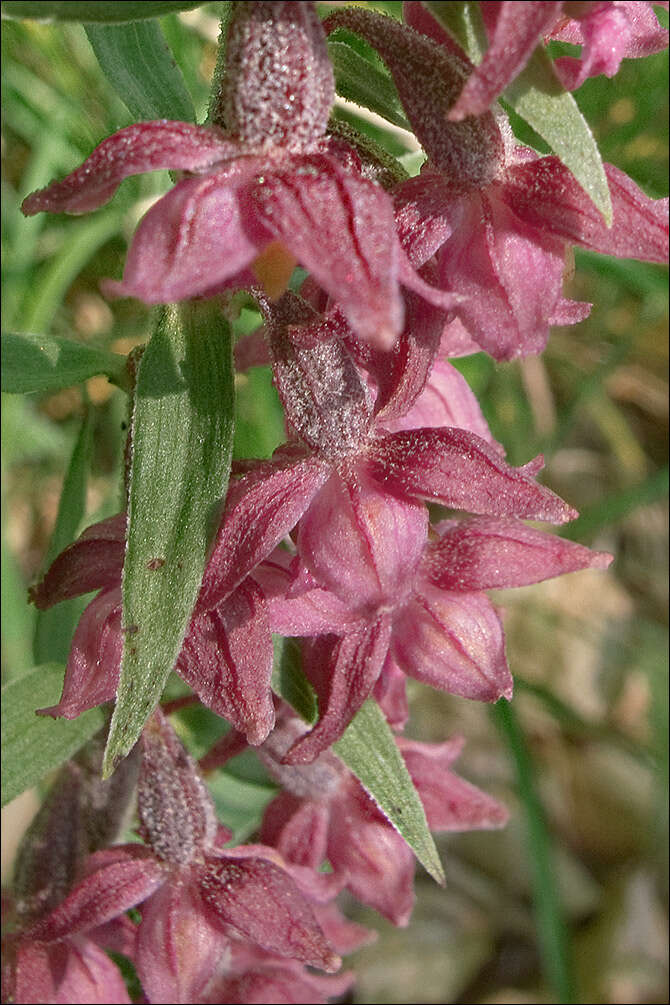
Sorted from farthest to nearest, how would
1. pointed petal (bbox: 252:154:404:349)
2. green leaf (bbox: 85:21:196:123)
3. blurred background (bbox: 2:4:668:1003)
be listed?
blurred background (bbox: 2:4:668:1003) → green leaf (bbox: 85:21:196:123) → pointed petal (bbox: 252:154:404:349)

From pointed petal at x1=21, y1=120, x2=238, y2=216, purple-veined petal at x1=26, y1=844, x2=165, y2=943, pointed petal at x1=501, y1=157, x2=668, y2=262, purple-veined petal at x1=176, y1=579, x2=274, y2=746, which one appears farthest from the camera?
purple-veined petal at x1=26, y1=844, x2=165, y2=943

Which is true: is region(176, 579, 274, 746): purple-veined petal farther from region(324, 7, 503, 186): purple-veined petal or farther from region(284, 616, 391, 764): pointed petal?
region(324, 7, 503, 186): purple-veined petal

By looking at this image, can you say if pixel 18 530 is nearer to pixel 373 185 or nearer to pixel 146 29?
pixel 146 29

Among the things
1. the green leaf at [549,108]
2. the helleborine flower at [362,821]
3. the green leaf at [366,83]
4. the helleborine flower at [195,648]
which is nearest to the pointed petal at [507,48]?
the green leaf at [549,108]

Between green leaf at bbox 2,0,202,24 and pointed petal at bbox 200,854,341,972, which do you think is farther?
pointed petal at bbox 200,854,341,972

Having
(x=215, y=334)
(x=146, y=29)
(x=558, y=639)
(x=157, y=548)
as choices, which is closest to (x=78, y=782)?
(x=157, y=548)

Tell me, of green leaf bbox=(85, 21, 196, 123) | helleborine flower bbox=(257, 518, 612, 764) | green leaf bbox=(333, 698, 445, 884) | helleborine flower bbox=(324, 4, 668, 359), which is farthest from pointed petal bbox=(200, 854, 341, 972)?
green leaf bbox=(85, 21, 196, 123)

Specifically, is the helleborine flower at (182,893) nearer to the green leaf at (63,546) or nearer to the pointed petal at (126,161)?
the green leaf at (63,546)
